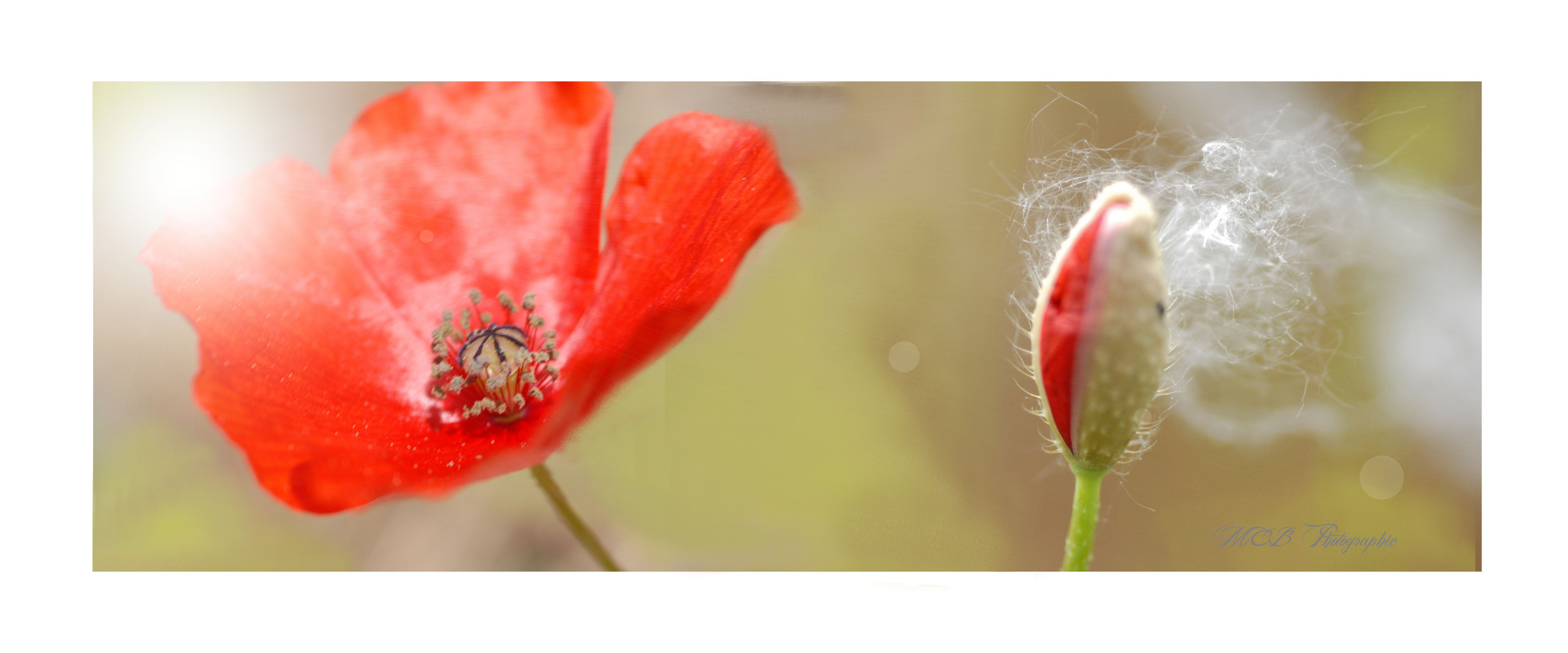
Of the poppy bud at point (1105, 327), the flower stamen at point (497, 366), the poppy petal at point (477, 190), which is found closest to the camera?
the poppy bud at point (1105, 327)

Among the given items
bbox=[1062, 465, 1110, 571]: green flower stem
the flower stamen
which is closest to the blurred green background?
the flower stamen

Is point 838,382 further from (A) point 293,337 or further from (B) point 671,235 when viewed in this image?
(A) point 293,337

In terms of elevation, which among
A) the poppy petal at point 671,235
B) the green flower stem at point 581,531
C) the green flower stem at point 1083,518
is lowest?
the green flower stem at point 581,531

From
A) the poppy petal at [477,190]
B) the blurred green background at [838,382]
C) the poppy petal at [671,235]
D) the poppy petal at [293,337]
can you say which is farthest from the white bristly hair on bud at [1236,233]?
the poppy petal at [293,337]

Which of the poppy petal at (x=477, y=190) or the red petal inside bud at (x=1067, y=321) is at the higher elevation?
the poppy petal at (x=477, y=190)

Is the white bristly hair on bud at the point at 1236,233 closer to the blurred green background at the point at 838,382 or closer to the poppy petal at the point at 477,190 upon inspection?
the blurred green background at the point at 838,382
